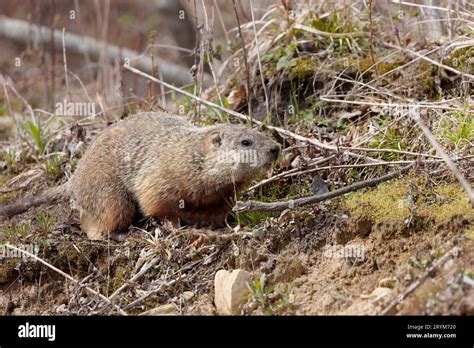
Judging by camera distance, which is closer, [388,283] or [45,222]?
[388,283]

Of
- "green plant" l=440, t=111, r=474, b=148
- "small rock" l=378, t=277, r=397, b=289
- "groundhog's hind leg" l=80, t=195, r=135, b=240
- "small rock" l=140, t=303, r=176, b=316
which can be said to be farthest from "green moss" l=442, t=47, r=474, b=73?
"small rock" l=140, t=303, r=176, b=316

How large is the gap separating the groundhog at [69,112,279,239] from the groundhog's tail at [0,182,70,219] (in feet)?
0.58

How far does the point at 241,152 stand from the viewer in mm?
5352

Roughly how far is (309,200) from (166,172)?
50.7 inches

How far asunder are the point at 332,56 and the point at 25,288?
323cm

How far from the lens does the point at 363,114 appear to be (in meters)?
5.95

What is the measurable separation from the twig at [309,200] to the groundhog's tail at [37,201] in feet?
6.25

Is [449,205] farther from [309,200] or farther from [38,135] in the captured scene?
[38,135]

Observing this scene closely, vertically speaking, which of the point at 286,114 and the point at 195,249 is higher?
the point at 286,114

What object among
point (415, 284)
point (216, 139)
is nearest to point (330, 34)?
point (216, 139)

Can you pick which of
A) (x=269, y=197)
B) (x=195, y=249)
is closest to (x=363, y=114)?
(x=269, y=197)
